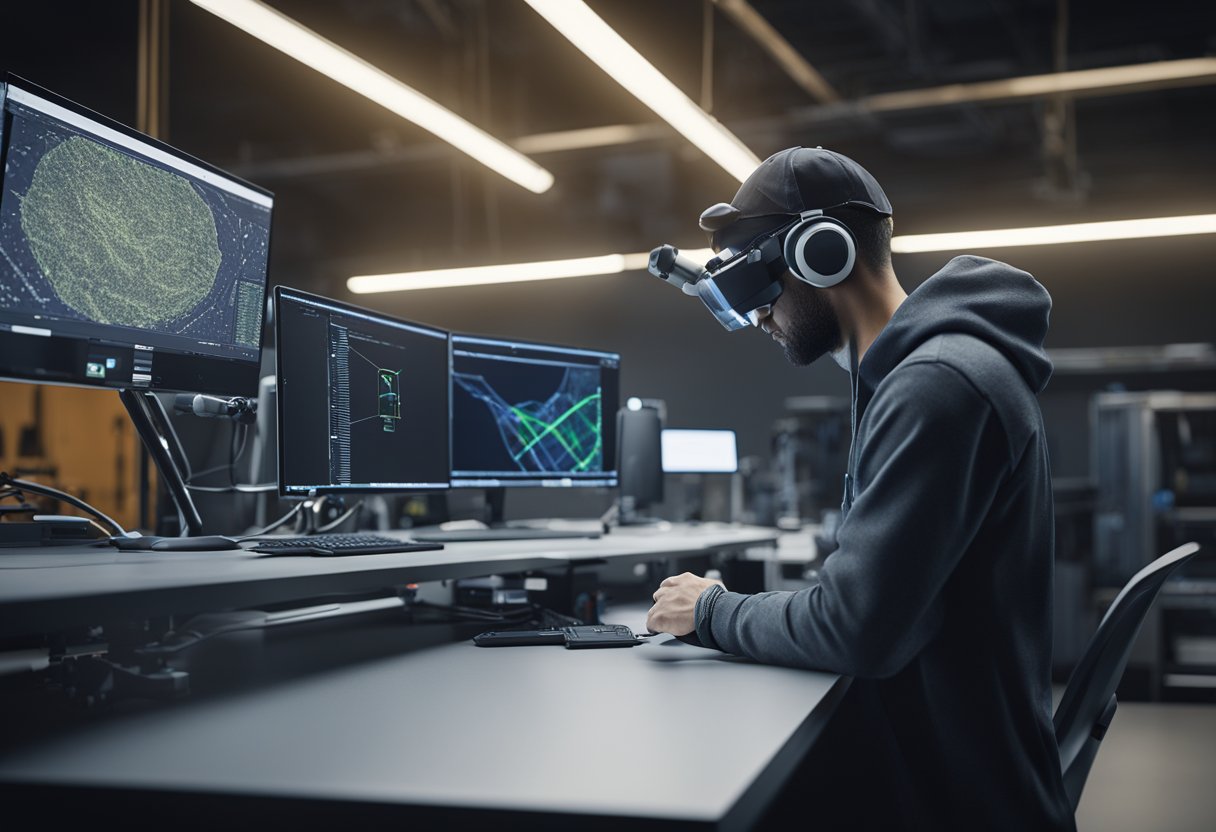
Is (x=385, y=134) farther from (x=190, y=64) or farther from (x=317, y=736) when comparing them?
(x=317, y=736)

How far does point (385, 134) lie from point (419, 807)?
264 inches

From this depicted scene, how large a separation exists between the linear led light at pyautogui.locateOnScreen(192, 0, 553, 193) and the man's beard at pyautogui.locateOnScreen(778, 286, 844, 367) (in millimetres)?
1852

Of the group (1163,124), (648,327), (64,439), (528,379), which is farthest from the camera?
(648,327)

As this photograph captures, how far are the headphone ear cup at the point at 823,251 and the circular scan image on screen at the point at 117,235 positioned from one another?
92 cm

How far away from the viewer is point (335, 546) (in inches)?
56.2

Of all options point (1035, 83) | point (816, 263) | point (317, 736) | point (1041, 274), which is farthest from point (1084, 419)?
point (317, 736)

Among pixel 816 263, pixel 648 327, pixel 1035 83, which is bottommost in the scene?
pixel 816 263

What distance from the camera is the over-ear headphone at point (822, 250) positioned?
1324 millimetres

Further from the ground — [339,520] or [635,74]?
[635,74]

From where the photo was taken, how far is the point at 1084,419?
22.5 ft

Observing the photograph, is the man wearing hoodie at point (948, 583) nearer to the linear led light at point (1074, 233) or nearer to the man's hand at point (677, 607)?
the man's hand at point (677, 607)

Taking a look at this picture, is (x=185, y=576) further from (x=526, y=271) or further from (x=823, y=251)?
(x=526, y=271)

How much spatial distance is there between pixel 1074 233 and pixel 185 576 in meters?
4.89

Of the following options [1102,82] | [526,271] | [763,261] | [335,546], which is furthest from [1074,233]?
[335,546]
